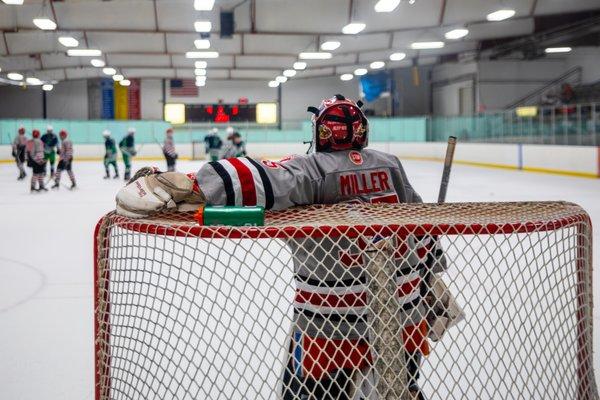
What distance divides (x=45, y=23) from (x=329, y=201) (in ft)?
41.6

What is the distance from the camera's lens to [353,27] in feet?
45.2

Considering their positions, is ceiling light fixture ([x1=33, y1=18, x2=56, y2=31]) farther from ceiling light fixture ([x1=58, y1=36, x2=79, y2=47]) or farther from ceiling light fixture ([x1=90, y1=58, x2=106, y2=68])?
ceiling light fixture ([x1=90, y1=58, x2=106, y2=68])

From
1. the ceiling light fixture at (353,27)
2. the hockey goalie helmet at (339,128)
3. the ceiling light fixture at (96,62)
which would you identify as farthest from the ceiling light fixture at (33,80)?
the hockey goalie helmet at (339,128)

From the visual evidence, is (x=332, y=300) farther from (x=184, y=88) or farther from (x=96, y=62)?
(x=184, y=88)

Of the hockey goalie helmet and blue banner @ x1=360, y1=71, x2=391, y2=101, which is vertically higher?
blue banner @ x1=360, y1=71, x2=391, y2=101

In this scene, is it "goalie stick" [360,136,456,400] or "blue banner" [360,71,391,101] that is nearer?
"goalie stick" [360,136,456,400]

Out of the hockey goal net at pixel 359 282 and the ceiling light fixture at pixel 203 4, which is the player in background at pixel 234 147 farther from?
the hockey goal net at pixel 359 282

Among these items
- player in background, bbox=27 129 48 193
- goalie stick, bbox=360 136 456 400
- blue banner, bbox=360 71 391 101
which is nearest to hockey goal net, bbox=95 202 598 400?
goalie stick, bbox=360 136 456 400

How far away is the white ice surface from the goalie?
1.26m

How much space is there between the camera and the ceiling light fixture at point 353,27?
44.7ft

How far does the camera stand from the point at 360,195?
1.77 m

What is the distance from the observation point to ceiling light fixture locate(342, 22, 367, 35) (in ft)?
44.7

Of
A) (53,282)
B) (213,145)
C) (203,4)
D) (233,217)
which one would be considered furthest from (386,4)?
(233,217)

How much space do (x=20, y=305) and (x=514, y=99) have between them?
76.1ft
